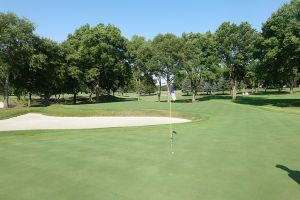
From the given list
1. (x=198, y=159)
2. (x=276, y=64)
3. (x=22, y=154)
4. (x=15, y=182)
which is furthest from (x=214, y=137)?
(x=276, y=64)

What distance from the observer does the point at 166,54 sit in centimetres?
6762

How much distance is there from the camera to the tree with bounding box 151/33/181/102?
67006mm

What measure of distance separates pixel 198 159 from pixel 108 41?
64.0m

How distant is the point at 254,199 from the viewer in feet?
25.1

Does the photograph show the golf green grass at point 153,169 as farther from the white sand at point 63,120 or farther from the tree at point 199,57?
the tree at point 199,57

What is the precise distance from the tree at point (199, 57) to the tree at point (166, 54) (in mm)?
1559

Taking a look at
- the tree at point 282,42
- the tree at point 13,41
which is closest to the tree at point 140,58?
the tree at point 13,41

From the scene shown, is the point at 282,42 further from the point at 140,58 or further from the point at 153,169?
the point at 153,169

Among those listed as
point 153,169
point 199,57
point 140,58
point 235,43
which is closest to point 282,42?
point 235,43

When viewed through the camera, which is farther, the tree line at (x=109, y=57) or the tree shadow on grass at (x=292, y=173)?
the tree line at (x=109, y=57)

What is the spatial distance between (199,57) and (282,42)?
25.8 metres

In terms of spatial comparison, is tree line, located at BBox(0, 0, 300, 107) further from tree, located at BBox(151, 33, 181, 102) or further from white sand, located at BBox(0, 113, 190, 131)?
white sand, located at BBox(0, 113, 190, 131)

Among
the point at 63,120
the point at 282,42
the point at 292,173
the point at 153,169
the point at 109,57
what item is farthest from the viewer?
the point at 109,57

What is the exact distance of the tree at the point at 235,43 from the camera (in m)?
65.1
